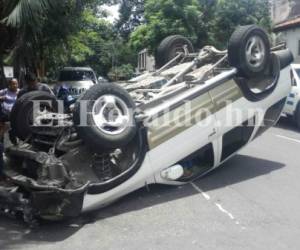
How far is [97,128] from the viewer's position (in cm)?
515

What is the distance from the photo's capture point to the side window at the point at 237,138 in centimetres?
668

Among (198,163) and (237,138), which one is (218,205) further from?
(237,138)

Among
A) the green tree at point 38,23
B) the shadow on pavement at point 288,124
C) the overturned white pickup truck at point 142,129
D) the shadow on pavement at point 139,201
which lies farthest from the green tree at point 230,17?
the overturned white pickup truck at point 142,129

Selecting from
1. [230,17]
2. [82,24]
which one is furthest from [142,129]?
[230,17]

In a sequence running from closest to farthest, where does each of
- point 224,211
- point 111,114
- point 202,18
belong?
point 111,114, point 224,211, point 202,18

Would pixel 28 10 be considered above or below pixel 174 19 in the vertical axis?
above

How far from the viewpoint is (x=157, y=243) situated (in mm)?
4594

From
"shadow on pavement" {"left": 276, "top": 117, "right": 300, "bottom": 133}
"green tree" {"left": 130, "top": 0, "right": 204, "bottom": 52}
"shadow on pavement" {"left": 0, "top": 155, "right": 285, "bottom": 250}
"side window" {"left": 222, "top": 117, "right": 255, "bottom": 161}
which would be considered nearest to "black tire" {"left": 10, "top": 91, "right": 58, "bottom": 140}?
"shadow on pavement" {"left": 0, "top": 155, "right": 285, "bottom": 250}

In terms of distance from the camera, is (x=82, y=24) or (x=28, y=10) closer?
(x=28, y=10)

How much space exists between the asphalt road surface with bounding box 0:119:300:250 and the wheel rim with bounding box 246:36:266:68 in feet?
5.84

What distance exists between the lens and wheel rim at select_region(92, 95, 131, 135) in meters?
5.27

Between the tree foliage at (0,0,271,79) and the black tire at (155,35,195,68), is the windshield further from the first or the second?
the black tire at (155,35,195,68)

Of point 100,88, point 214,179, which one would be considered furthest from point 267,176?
point 100,88

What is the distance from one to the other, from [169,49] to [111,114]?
10.6 ft
